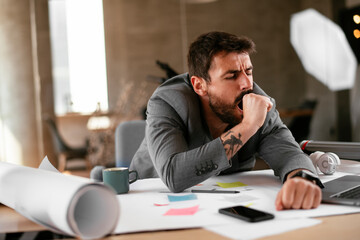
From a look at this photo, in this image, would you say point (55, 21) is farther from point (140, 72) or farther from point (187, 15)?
point (187, 15)

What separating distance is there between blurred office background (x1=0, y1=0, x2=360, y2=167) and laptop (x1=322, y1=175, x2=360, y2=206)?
3.91 m

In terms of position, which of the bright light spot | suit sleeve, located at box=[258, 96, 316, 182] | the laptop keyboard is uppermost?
the bright light spot

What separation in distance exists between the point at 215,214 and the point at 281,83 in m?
5.54

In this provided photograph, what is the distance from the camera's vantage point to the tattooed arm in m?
1.26

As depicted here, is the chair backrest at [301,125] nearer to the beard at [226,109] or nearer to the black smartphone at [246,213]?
the beard at [226,109]

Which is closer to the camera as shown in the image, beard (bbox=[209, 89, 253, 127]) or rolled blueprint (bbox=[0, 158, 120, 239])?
rolled blueprint (bbox=[0, 158, 120, 239])

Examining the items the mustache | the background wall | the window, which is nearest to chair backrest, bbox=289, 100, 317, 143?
the background wall

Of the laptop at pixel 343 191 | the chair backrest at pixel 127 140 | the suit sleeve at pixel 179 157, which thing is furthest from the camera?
the chair backrest at pixel 127 140

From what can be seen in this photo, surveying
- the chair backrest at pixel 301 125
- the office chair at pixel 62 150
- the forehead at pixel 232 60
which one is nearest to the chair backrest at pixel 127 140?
the forehead at pixel 232 60

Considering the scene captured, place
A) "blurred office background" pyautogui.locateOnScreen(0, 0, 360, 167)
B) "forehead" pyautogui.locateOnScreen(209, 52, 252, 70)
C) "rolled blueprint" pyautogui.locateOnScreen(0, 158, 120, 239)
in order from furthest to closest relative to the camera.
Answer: "blurred office background" pyautogui.locateOnScreen(0, 0, 360, 167)
"forehead" pyautogui.locateOnScreen(209, 52, 252, 70)
"rolled blueprint" pyautogui.locateOnScreen(0, 158, 120, 239)

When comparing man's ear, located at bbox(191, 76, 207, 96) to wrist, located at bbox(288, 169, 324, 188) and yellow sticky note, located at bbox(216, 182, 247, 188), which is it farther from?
wrist, located at bbox(288, 169, 324, 188)

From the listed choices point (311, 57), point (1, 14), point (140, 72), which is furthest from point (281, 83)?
point (1, 14)

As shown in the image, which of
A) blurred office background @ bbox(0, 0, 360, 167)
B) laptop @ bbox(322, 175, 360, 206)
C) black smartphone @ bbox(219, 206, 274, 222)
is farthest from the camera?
blurred office background @ bbox(0, 0, 360, 167)

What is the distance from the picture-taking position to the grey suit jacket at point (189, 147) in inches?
47.8
